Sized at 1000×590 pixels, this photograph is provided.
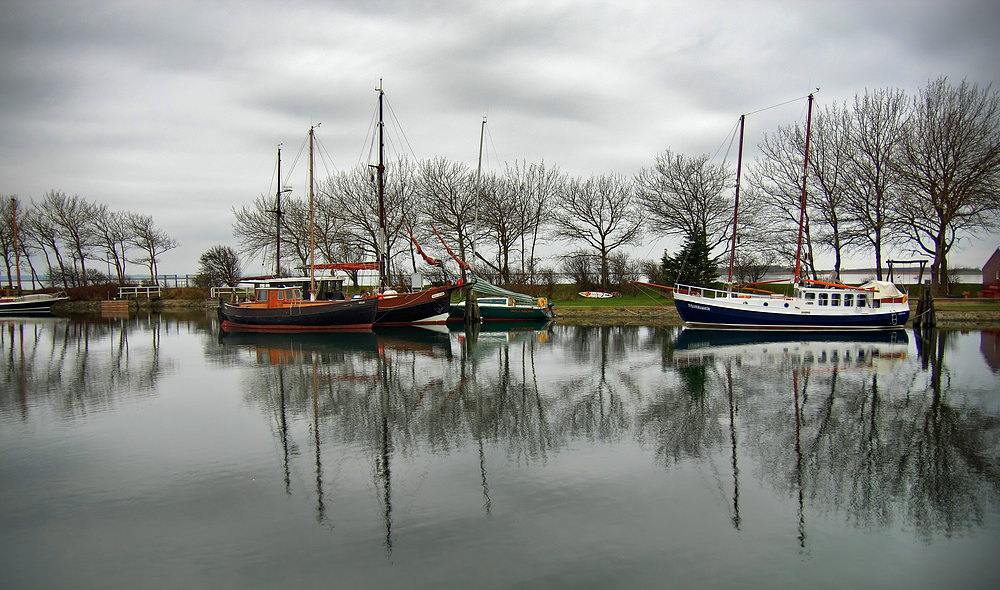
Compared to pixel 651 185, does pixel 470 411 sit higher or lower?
lower

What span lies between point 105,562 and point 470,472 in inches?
149

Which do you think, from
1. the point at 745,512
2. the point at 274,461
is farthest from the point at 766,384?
the point at 274,461

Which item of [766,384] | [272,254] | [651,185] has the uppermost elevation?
[651,185]

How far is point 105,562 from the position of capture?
5.39m

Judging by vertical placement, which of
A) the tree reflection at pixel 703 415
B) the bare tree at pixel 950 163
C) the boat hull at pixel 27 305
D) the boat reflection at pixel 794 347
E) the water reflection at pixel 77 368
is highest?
the bare tree at pixel 950 163

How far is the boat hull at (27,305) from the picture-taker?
47.2 m

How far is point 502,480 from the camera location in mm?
7328

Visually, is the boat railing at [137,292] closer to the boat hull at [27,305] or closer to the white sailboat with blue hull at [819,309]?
the boat hull at [27,305]

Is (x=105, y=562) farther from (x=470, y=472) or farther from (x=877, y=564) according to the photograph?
(x=877, y=564)

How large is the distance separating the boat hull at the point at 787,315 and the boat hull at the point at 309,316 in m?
15.5

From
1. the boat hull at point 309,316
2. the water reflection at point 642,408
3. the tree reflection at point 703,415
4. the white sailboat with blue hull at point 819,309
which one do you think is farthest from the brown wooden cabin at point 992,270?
the boat hull at point 309,316

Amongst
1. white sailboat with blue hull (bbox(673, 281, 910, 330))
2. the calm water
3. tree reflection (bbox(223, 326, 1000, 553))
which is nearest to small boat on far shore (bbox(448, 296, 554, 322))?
white sailboat with blue hull (bbox(673, 281, 910, 330))

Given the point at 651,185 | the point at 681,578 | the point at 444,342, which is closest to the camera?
the point at 681,578

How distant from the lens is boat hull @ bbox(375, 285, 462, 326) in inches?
1231
